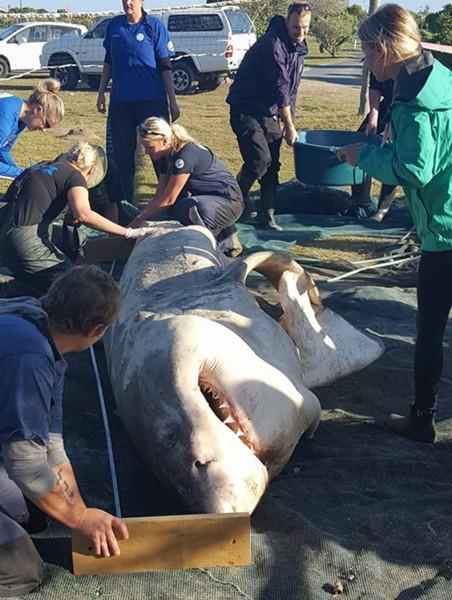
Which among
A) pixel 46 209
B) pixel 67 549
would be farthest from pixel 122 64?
pixel 67 549

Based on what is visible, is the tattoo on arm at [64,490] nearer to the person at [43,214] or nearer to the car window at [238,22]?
the person at [43,214]

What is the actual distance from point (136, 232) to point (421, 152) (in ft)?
8.02

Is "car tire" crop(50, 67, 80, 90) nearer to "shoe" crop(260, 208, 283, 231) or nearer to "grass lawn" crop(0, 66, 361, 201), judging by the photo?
"grass lawn" crop(0, 66, 361, 201)

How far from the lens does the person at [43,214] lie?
5.34 metres

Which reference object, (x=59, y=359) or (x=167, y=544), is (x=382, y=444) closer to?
(x=167, y=544)

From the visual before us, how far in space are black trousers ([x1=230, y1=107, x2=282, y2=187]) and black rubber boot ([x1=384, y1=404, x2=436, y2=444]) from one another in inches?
161

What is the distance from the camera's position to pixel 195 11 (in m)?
20.6

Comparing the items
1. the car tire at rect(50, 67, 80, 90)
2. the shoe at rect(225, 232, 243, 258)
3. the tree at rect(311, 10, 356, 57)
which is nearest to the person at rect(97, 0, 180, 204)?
the shoe at rect(225, 232, 243, 258)

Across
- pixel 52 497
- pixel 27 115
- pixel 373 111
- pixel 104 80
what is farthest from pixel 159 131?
pixel 52 497

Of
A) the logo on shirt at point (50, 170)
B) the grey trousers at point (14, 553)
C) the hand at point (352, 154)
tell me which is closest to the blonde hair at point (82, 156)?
the logo on shirt at point (50, 170)

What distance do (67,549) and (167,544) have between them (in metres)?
0.44

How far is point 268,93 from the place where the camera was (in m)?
7.55

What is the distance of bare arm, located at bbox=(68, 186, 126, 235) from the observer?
5.30 m

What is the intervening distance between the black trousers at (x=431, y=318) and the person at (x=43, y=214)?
2.22 meters
